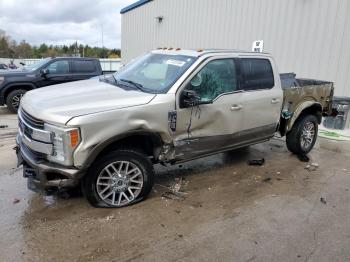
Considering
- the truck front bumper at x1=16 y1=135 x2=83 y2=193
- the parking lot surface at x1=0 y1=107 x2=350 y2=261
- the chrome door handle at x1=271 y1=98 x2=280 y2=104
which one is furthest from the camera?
the chrome door handle at x1=271 y1=98 x2=280 y2=104

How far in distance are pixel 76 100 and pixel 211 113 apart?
5.84ft

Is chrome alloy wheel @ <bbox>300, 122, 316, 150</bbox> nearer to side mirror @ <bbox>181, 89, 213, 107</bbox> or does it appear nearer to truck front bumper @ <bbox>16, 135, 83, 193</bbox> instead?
side mirror @ <bbox>181, 89, 213, 107</bbox>

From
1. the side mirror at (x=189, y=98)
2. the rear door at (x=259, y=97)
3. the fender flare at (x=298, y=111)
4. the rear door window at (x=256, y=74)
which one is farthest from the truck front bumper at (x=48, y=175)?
the fender flare at (x=298, y=111)

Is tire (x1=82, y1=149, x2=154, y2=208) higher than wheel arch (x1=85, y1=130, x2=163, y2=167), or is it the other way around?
wheel arch (x1=85, y1=130, x2=163, y2=167)

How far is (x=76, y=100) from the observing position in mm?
3871

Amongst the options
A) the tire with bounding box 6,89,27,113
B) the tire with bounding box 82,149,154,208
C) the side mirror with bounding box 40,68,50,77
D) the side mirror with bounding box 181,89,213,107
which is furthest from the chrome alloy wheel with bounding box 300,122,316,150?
the tire with bounding box 6,89,27,113

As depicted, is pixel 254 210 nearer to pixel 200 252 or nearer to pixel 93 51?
pixel 200 252

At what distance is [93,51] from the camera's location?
75.4m

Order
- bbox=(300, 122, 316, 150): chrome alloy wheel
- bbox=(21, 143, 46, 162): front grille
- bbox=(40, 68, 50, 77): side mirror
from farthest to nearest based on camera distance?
bbox=(40, 68, 50, 77): side mirror, bbox=(300, 122, 316, 150): chrome alloy wheel, bbox=(21, 143, 46, 162): front grille

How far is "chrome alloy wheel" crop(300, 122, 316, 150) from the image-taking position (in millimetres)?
6482

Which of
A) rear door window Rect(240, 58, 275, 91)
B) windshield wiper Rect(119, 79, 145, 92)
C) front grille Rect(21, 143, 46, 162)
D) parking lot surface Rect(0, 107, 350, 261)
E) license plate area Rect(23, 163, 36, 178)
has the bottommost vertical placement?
parking lot surface Rect(0, 107, 350, 261)

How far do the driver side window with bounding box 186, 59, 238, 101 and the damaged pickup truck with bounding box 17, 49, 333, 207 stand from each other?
1 cm

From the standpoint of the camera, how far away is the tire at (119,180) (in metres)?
3.88

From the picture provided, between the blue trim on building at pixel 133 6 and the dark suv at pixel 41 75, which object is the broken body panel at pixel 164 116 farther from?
the blue trim on building at pixel 133 6
